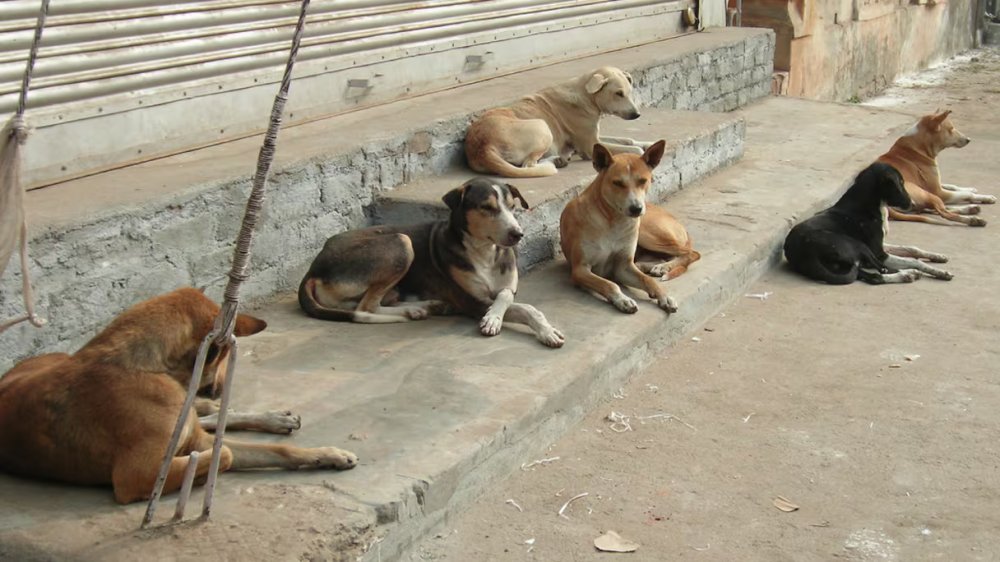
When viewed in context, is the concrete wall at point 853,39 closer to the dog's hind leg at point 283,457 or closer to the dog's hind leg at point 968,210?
the dog's hind leg at point 968,210

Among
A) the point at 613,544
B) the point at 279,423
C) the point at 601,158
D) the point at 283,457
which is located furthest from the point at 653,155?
the point at 283,457

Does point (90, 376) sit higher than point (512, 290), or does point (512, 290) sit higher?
point (90, 376)

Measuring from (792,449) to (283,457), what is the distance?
2.34 metres

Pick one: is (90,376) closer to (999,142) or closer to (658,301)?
(658,301)

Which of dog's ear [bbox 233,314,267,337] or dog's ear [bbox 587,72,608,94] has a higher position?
dog's ear [bbox 587,72,608,94]

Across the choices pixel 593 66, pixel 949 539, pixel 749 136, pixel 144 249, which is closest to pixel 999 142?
pixel 749 136

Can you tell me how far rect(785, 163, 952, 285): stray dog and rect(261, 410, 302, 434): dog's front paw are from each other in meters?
4.35

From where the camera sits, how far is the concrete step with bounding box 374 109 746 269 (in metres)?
6.86

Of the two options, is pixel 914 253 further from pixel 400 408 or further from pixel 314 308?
pixel 400 408

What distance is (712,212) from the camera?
831cm

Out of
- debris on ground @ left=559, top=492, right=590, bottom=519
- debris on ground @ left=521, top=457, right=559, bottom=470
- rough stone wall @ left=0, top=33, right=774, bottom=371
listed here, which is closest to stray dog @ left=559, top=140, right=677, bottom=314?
rough stone wall @ left=0, top=33, right=774, bottom=371

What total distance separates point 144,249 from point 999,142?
35.2 ft

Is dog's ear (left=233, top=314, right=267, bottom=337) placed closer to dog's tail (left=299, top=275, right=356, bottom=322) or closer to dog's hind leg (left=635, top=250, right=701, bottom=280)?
dog's tail (left=299, top=275, right=356, bottom=322)

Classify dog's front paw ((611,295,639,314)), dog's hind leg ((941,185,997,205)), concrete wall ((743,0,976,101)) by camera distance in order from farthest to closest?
concrete wall ((743,0,976,101)) → dog's hind leg ((941,185,997,205)) → dog's front paw ((611,295,639,314))
